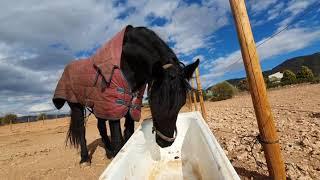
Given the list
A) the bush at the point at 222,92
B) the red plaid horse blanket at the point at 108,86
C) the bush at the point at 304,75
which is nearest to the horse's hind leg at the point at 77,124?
the red plaid horse blanket at the point at 108,86

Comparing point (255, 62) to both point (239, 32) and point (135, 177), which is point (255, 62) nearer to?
point (239, 32)

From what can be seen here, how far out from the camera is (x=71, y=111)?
4.72 meters

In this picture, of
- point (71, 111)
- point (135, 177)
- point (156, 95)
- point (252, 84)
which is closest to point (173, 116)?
point (156, 95)

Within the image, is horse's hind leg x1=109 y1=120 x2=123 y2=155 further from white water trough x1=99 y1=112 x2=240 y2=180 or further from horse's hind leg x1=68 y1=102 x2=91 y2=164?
horse's hind leg x1=68 y1=102 x2=91 y2=164

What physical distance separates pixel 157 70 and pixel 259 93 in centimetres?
102

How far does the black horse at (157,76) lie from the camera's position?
9.48ft

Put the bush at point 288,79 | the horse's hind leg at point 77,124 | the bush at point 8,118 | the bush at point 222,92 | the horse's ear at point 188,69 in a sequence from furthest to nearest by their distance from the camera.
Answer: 1. the bush at point 8,118
2. the bush at point 288,79
3. the bush at point 222,92
4. the horse's hind leg at point 77,124
5. the horse's ear at point 188,69

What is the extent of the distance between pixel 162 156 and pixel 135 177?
4.50ft

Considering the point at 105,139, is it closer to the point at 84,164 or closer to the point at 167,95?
the point at 84,164

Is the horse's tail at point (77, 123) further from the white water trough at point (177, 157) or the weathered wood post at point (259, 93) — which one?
the weathered wood post at point (259, 93)

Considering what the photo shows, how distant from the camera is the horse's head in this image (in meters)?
2.87

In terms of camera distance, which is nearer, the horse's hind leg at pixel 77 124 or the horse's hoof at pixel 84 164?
the horse's hoof at pixel 84 164

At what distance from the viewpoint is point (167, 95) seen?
9.38ft

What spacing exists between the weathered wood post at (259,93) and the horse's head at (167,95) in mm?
727
